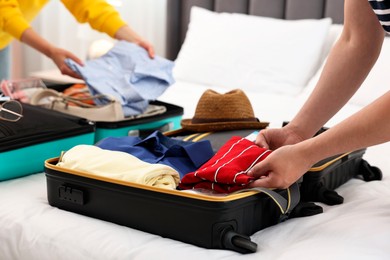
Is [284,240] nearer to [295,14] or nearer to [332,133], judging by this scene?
[332,133]

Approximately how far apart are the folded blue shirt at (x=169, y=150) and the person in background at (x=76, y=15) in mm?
572

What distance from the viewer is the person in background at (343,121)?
1094mm

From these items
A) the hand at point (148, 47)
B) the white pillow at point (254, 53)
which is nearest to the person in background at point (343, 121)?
the hand at point (148, 47)

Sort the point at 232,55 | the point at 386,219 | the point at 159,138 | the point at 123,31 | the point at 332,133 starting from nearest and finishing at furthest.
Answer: the point at 332,133, the point at 386,219, the point at 159,138, the point at 123,31, the point at 232,55

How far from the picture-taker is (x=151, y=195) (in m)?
1.18

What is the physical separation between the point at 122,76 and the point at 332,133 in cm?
103

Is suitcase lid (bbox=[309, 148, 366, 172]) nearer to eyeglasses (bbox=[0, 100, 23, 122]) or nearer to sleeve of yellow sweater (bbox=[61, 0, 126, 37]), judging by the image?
eyeglasses (bbox=[0, 100, 23, 122])

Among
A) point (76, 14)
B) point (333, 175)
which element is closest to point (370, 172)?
point (333, 175)

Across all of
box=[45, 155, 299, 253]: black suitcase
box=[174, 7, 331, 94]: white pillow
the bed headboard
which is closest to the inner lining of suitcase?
box=[45, 155, 299, 253]: black suitcase

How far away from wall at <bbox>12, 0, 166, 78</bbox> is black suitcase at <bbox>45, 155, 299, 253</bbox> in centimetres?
234

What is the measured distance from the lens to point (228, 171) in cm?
123

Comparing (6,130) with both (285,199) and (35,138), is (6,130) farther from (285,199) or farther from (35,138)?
(285,199)

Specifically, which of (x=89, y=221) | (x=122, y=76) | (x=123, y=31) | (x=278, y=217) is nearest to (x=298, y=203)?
(x=278, y=217)

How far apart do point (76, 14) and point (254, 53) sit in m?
0.87
